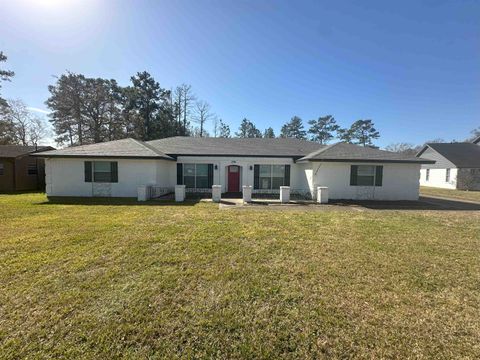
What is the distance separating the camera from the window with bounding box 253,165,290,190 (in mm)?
15258

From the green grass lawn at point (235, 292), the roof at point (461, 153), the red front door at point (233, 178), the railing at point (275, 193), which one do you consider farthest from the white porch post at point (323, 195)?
the roof at point (461, 153)

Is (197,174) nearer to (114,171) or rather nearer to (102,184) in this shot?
(114,171)

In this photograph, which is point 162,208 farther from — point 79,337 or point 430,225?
point 430,225

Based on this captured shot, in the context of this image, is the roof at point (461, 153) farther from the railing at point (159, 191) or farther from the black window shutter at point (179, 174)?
the railing at point (159, 191)

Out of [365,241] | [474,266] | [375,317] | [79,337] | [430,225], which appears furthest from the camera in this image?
[430,225]

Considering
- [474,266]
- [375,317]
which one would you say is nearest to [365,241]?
[474,266]

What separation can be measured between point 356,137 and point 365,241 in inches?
2109

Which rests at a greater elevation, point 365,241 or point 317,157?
point 317,157

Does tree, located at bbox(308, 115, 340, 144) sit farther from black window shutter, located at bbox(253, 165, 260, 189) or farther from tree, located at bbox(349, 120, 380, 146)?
black window shutter, located at bbox(253, 165, 260, 189)

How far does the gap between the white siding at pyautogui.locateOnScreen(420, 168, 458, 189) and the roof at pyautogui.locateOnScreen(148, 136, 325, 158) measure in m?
16.7

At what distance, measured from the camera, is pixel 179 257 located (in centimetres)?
480

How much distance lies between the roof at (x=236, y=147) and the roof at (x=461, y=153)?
56.3ft

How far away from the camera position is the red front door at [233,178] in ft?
50.9

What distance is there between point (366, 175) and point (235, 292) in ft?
41.4
